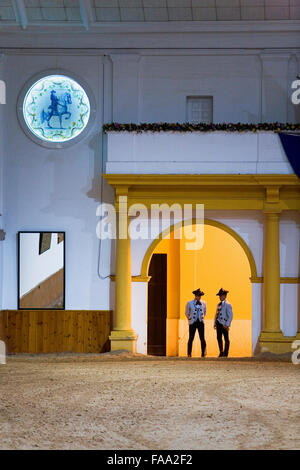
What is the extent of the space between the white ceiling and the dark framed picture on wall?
15.6 ft

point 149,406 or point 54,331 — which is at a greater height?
point 54,331

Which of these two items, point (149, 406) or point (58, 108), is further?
point (58, 108)

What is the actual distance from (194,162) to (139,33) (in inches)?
125

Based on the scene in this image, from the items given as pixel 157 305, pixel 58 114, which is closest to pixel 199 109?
pixel 58 114

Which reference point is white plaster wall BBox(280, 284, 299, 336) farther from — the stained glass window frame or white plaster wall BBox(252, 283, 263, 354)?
the stained glass window frame

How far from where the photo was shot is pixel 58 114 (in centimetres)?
1783

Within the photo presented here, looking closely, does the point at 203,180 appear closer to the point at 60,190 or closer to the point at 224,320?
the point at 224,320

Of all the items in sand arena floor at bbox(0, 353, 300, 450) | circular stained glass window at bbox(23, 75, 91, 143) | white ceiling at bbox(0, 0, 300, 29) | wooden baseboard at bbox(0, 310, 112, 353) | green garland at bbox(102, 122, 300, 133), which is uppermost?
white ceiling at bbox(0, 0, 300, 29)

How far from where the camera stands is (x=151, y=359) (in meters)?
16.2

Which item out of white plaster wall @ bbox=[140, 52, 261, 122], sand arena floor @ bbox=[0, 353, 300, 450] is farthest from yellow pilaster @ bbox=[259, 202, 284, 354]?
white plaster wall @ bbox=[140, 52, 261, 122]

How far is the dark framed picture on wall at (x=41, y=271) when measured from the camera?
17.3m

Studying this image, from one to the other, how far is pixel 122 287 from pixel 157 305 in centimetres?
381

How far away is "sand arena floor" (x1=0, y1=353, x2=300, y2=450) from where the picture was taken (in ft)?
27.3
